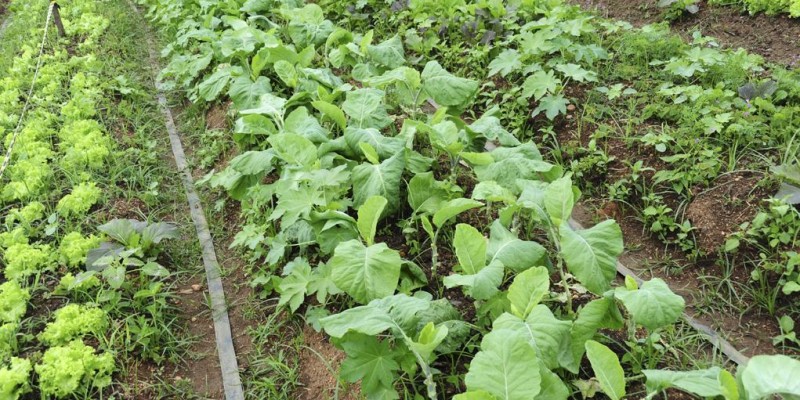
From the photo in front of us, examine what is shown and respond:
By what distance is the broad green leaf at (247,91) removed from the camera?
179 inches

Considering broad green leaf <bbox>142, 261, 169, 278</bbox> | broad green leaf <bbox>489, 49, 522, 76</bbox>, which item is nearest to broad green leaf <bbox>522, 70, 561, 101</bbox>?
broad green leaf <bbox>489, 49, 522, 76</bbox>

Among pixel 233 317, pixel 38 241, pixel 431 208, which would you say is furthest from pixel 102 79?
pixel 431 208

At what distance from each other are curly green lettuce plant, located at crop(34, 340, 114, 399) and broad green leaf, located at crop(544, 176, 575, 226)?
7.18 ft

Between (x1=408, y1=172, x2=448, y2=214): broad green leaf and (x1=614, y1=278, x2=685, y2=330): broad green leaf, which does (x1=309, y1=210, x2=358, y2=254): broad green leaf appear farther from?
(x1=614, y1=278, x2=685, y2=330): broad green leaf

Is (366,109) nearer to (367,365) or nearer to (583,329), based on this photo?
(367,365)

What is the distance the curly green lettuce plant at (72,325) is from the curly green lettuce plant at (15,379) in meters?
0.18

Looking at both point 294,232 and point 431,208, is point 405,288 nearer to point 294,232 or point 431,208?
point 431,208

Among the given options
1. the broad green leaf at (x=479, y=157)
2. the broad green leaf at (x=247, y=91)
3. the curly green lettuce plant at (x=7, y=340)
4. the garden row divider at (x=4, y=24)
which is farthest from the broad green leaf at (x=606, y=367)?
the garden row divider at (x=4, y=24)

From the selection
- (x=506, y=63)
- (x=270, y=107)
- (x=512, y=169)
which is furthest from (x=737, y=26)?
(x=270, y=107)

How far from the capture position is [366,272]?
8.63 feet

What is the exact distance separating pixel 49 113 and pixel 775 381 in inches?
208

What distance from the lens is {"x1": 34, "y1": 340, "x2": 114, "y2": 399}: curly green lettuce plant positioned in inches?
109

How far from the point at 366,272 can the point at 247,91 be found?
8.18 ft

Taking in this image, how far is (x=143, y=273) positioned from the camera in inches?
135
